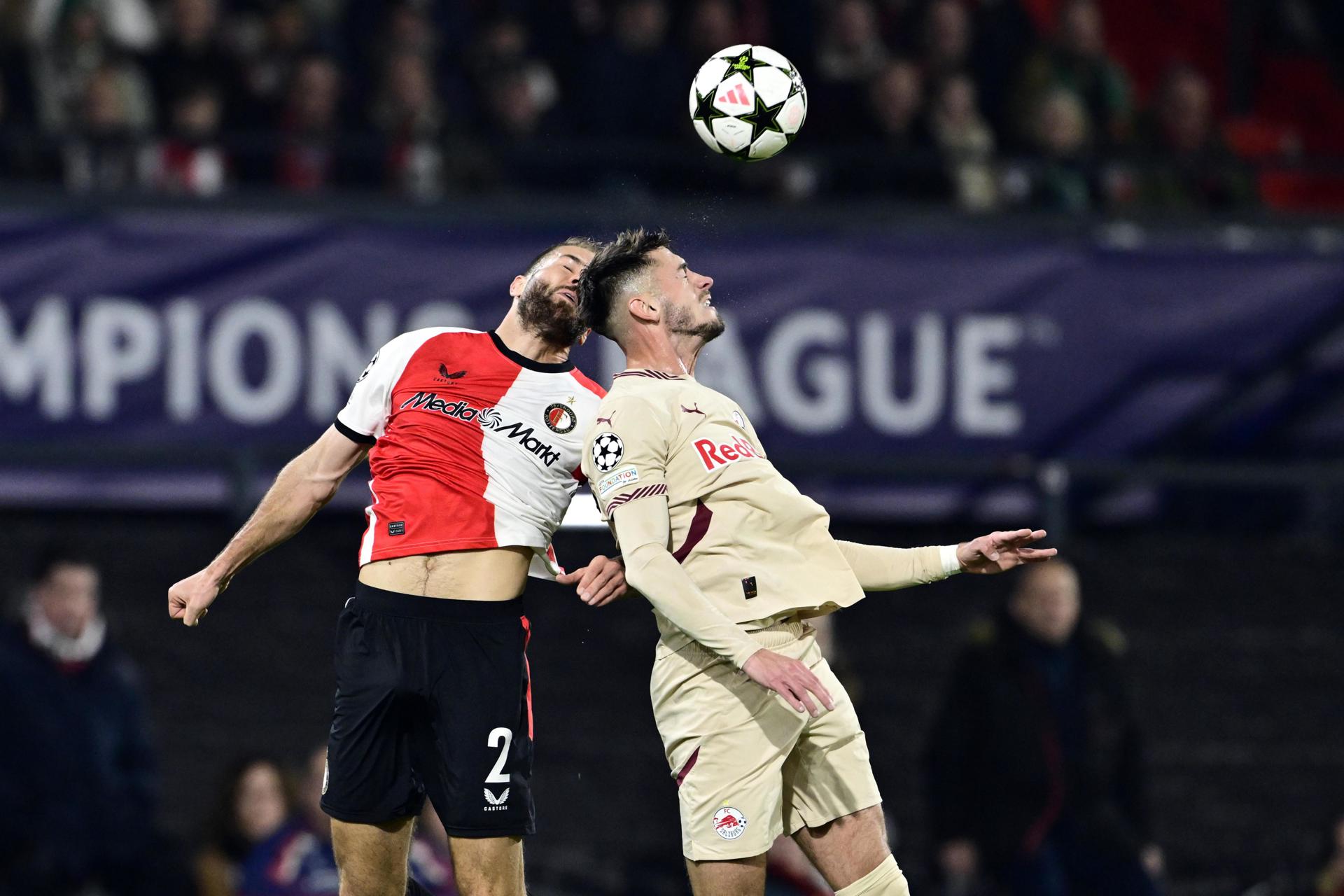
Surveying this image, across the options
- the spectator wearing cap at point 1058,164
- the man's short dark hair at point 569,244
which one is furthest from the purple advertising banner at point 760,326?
the man's short dark hair at point 569,244

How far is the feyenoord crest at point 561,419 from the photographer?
20.5 ft

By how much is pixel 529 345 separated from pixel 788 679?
1.42m

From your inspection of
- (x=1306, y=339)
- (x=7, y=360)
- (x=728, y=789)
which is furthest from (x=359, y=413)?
(x=1306, y=339)

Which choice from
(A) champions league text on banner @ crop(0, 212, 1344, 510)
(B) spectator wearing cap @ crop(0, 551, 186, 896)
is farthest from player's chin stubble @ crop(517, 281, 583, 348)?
(A) champions league text on banner @ crop(0, 212, 1344, 510)

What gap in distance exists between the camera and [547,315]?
6289mm

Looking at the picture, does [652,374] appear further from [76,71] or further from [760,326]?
[76,71]

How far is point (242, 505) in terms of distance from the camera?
10.0 m

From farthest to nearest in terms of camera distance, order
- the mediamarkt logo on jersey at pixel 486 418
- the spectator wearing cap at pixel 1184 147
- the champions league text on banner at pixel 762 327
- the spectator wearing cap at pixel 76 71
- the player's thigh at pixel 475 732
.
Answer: the spectator wearing cap at pixel 1184 147
the spectator wearing cap at pixel 76 71
the champions league text on banner at pixel 762 327
the mediamarkt logo on jersey at pixel 486 418
the player's thigh at pixel 475 732

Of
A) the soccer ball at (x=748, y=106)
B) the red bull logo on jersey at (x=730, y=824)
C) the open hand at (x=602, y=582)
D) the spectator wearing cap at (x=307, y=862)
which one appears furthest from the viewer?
the spectator wearing cap at (x=307, y=862)

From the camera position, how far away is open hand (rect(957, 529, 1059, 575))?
6.06m

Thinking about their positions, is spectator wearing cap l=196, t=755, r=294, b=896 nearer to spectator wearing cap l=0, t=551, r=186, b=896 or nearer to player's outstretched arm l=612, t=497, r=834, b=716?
spectator wearing cap l=0, t=551, r=186, b=896

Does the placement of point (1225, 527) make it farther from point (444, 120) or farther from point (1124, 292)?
point (444, 120)

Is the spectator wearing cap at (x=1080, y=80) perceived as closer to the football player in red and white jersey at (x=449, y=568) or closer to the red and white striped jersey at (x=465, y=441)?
the football player in red and white jersey at (x=449, y=568)

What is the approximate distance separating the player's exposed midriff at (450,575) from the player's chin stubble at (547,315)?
66 cm
